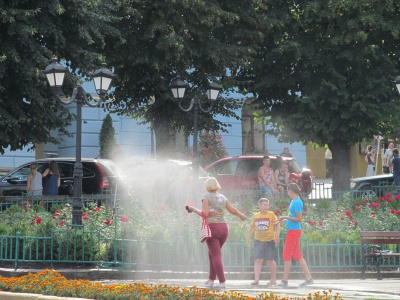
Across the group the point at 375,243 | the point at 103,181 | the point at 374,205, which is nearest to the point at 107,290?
the point at 375,243

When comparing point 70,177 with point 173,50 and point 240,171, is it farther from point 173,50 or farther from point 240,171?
point 240,171

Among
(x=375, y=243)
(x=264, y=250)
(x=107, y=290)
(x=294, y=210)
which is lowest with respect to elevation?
(x=107, y=290)

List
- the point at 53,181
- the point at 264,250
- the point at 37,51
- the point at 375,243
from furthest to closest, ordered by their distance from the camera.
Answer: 1. the point at 53,181
2. the point at 37,51
3. the point at 375,243
4. the point at 264,250

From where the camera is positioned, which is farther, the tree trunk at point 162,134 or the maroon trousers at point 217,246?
the tree trunk at point 162,134

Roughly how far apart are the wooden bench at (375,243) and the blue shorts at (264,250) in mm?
2771

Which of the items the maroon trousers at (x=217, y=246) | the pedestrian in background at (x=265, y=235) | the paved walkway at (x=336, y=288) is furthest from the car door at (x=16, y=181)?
the maroon trousers at (x=217, y=246)

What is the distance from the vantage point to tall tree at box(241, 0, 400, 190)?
29.1 metres

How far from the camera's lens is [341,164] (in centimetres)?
3084

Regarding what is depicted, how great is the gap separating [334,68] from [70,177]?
904cm

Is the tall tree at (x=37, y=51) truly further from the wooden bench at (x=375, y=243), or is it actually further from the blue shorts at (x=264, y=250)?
the blue shorts at (x=264, y=250)

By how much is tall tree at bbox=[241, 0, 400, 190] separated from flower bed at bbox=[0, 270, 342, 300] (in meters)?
17.3

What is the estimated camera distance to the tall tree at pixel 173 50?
28.1 m

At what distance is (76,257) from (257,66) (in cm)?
1485

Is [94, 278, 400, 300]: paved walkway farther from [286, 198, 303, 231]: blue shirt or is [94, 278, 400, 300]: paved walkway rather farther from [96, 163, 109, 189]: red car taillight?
[96, 163, 109, 189]: red car taillight
